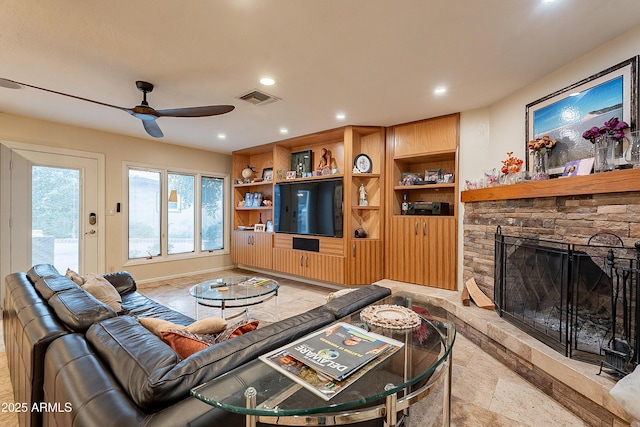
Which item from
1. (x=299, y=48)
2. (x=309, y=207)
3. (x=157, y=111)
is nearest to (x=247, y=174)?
(x=309, y=207)

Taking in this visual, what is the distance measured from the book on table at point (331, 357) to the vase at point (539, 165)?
91.8 inches

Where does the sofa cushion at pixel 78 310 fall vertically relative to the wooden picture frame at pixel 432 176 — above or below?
below

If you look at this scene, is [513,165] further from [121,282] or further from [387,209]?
[121,282]

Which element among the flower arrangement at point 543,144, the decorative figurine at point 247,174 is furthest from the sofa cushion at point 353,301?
the decorative figurine at point 247,174

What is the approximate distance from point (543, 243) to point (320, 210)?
2937 mm

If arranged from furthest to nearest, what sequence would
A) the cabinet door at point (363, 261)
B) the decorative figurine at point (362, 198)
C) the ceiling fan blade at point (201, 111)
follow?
the decorative figurine at point (362, 198), the cabinet door at point (363, 261), the ceiling fan blade at point (201, 111)

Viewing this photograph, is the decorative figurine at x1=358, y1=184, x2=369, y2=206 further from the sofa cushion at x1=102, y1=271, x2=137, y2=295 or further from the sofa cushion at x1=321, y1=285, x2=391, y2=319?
the sofa cushion at x1=102, y1=271, x2=137, y2=295

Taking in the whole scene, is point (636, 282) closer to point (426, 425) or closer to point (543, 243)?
point (543, 243)

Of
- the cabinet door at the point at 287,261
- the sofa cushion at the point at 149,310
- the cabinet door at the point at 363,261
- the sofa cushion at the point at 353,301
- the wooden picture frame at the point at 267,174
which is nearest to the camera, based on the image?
the sofa cushion at the point at 353,301

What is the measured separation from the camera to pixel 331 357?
3.40 ft

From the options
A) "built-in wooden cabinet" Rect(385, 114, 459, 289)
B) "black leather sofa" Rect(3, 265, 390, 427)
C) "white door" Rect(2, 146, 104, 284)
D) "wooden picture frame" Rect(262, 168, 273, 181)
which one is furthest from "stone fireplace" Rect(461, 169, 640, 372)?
"white door" Rect(2, 146, 104, 284)

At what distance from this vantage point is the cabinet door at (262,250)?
5.37 metres

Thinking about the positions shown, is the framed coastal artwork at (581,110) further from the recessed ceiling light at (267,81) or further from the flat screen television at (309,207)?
the recessed ceiling light at (267,81)

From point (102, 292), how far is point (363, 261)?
3117mm
